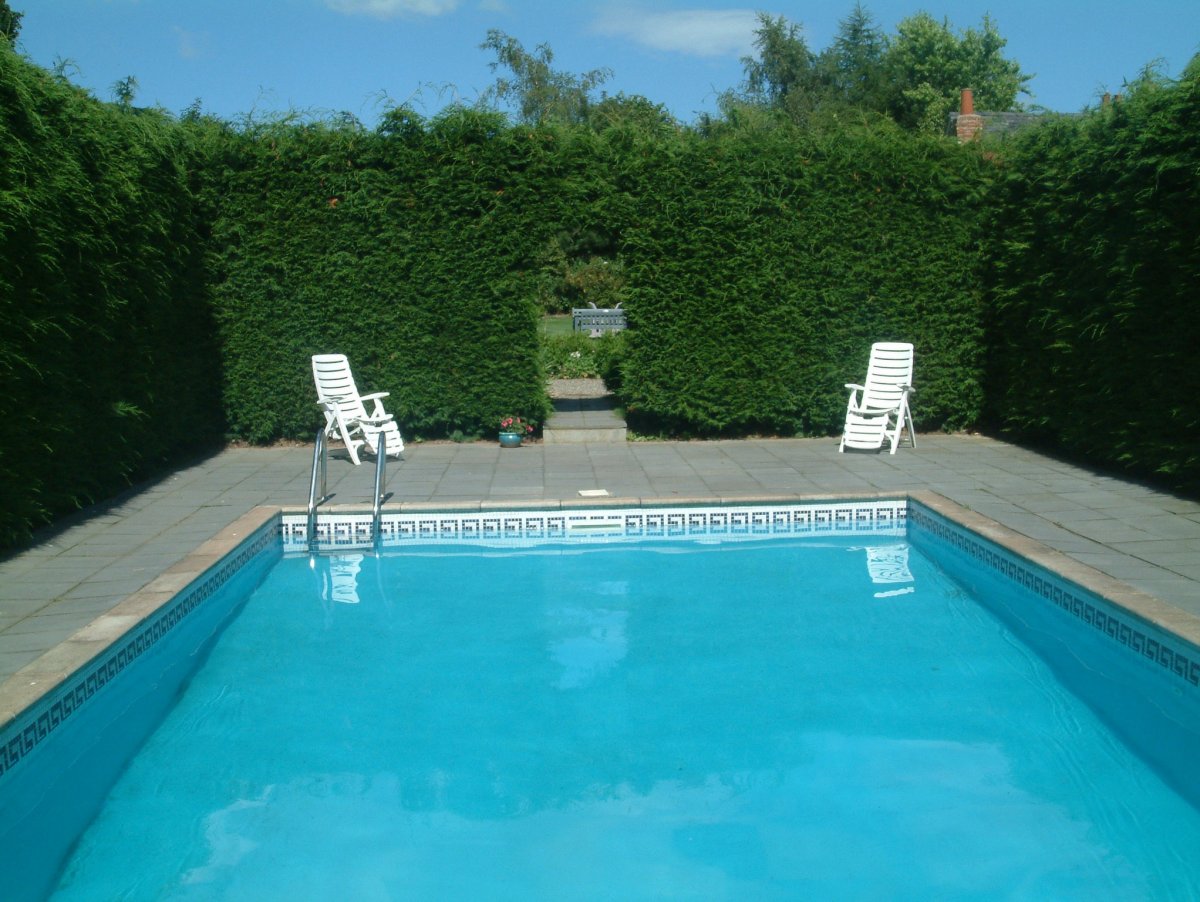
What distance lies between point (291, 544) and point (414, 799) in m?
3.57

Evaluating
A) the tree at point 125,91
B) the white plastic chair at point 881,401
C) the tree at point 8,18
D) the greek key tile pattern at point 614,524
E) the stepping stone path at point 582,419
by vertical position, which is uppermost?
the tree at point 8,18

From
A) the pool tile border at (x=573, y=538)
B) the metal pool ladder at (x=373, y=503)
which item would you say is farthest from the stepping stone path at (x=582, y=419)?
the metal pool ladder at (x=373, y=503)

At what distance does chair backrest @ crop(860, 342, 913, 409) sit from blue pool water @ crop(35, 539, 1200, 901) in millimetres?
3763

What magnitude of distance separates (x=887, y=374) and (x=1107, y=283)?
7.63 feet

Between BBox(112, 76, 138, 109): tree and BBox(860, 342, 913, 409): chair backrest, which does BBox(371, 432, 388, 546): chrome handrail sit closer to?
BBox(112, 76, 138, 109): tree

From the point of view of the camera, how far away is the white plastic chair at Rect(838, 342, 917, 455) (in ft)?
31.5

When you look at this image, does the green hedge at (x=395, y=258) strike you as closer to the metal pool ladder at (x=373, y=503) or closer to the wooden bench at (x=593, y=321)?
the metal pool ladder at (x=373, y=503)

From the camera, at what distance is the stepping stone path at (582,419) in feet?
34.3

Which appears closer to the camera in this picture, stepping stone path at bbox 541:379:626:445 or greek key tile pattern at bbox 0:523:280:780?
greek key tile pattern at bbox 0:523:280:780

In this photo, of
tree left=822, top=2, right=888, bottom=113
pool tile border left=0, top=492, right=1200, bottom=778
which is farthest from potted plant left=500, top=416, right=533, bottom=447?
tree left=822, top=2, right=888, bottom=113

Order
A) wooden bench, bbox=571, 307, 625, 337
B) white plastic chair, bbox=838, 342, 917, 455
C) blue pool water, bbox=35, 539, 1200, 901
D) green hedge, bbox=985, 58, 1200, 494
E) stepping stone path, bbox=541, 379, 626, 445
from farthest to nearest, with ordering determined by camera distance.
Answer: wooden bench, bbox=571, 307, 625, 337 < stepping stone path, bbox=541, 379, 626, 445 < white plastic chair, bbox=838, 342, 917, 455 < green hedge, bbox=985, 58, 1200, 494 < blue pool water, bbox=35, 539, 1200, 901

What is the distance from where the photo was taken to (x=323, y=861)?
346 centimetres

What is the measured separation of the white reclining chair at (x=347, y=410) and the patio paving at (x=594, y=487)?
9.2 inches

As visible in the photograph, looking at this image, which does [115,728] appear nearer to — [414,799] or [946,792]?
[414,799]
